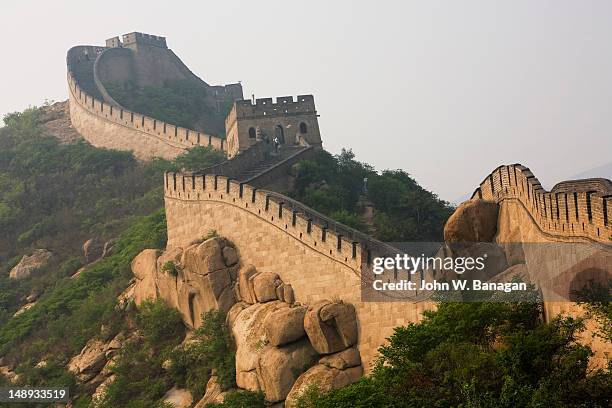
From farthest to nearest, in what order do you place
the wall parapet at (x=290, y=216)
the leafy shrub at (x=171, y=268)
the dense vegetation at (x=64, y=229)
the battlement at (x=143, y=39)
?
the battlement at (x=143, y=39), the dense vegetation at (x=64, y=229), the leafy shrub at (x=171, y=268), the wall parapet at (x=290, y=216)

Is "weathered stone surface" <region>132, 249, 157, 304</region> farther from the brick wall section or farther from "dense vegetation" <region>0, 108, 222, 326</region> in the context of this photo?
"dense vegetation" <region>0, 108, 222, 326</region>

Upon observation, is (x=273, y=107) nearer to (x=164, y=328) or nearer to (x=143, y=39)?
(x=164, y=328)

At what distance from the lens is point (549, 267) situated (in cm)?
1795

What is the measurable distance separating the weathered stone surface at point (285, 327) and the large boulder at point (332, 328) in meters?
0.29

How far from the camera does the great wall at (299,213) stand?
701 inches

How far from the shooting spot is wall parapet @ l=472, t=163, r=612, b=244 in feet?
52.4

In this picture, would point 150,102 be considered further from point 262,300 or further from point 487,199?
point 487,199

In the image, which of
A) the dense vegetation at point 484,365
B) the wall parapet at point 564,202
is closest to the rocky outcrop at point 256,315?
the dense vegetation at point 484,365

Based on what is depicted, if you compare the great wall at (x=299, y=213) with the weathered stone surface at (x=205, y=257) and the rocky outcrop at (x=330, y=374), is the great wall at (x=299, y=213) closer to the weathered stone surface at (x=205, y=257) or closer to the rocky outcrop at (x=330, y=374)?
the rocky outcrop at (x=330, y=374)

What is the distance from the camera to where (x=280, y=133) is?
39.8 meters

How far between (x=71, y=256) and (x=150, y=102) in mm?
20455

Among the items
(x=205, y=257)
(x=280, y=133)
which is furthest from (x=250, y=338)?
(x=280, y=133)

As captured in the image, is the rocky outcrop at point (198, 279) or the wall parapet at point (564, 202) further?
the rocky outcrop at point (198, 279)

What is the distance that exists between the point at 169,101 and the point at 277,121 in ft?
67.4
